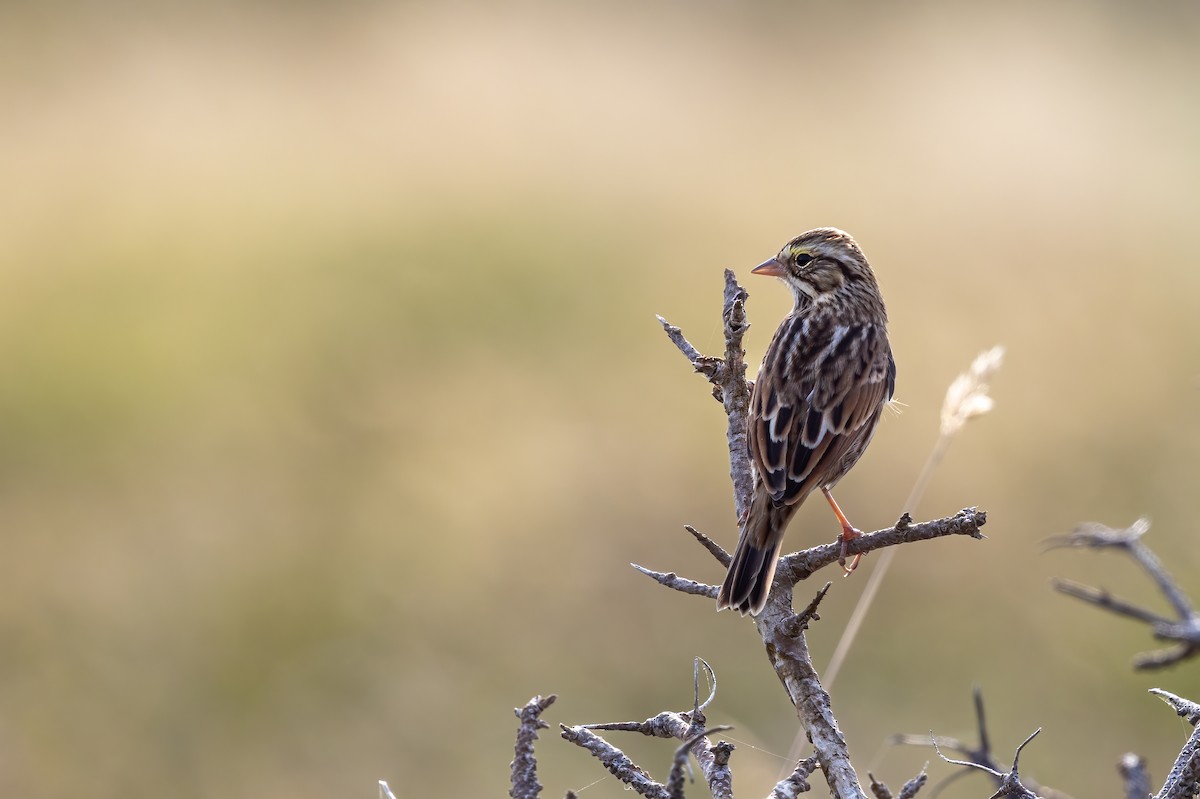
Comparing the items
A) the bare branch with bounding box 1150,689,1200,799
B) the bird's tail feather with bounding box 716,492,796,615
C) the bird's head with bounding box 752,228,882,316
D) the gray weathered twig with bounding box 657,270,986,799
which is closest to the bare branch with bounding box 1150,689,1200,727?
the bare branch with bounding box 1150,689,1200,799

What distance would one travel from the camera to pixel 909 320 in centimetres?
1240

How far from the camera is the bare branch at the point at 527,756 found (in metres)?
2.67

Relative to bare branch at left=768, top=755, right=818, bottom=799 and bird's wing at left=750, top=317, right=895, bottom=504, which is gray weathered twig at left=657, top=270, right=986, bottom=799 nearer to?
bare branch at left=768, top=755, right=818, bottom=799

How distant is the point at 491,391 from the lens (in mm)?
10938

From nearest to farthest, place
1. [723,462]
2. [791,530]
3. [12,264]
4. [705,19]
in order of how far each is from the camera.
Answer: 1. [791,530]
2. [723,462]
3. [12,264]
4. [705,19]

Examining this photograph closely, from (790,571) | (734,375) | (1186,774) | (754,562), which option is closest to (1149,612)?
(1186,774)

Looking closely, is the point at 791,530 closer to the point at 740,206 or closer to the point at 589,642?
the point at 589,642

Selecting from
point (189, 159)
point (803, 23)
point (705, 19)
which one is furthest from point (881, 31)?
point (189, 159)

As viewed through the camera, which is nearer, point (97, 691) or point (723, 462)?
point (97, 691)

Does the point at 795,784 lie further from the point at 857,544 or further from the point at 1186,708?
the point at 1186,708

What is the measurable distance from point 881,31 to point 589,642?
47.1ft

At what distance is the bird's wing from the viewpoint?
439 centimetres

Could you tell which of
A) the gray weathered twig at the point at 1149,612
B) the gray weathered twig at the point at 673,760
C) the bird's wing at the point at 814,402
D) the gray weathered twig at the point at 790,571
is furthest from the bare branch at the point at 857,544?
the bird's wing at the point at 814,402

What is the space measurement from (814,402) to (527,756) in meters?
2.40
